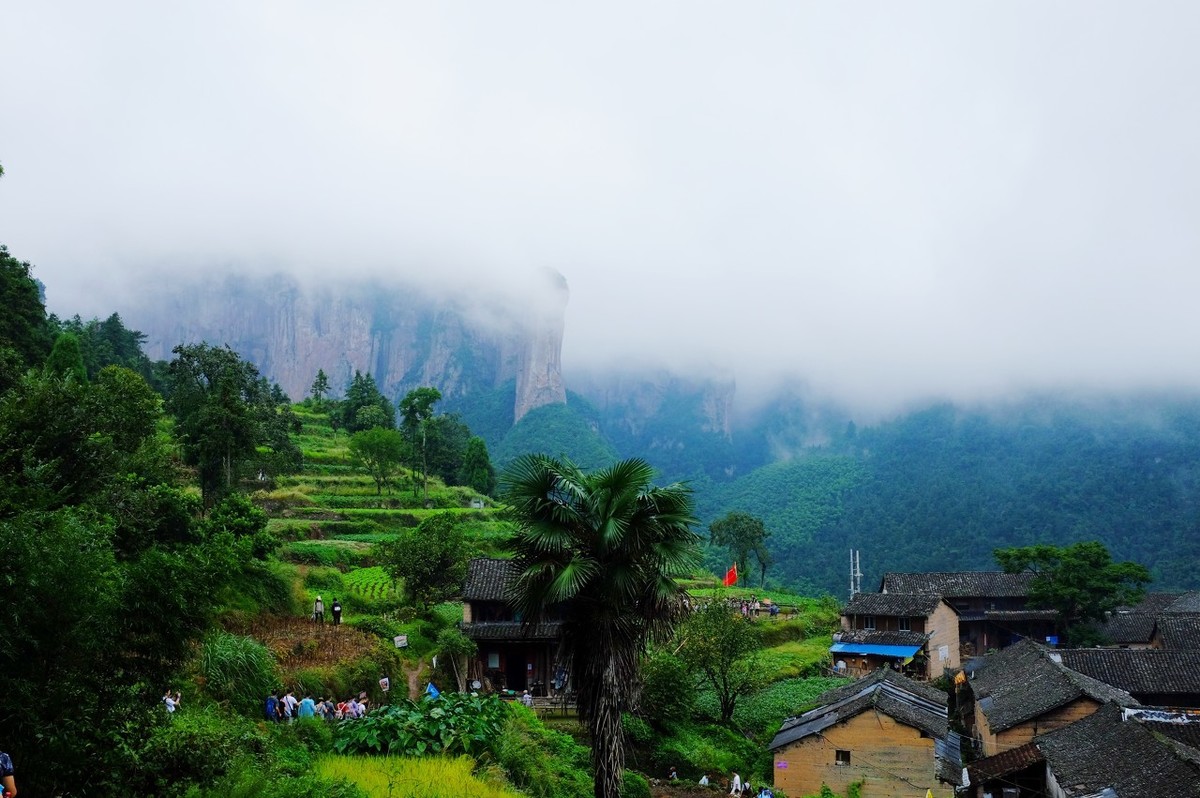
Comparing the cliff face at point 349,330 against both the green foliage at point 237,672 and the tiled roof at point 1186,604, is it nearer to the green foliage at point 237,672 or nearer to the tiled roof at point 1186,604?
the tiled roof at point 1186,604

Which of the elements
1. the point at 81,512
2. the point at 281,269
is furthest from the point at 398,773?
the point at 281,269

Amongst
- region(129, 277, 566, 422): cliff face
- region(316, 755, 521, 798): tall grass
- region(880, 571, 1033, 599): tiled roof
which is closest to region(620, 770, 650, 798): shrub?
region(316, 755, 521, 798): tall grass

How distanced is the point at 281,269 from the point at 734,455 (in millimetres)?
112909

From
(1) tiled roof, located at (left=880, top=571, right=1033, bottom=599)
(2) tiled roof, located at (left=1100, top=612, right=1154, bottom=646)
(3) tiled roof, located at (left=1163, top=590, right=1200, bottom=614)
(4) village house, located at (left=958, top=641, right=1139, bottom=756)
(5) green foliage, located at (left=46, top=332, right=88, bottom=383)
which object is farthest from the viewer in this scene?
(1) tiled roof, located at (left=880, top=571, right=1033, bottom=599)

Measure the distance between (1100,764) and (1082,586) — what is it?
29.7 m

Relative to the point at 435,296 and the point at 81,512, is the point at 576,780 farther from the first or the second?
the point at 435,296

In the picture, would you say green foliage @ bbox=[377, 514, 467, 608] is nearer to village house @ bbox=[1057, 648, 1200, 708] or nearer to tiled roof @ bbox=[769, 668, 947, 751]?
tiled roof @ bbox=[769, 668, 947, 751]

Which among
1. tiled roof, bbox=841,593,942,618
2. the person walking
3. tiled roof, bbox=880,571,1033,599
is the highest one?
the person walking

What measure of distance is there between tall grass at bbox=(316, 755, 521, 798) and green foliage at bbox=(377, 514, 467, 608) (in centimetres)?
2193

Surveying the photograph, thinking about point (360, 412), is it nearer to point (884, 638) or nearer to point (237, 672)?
point (884, 638)

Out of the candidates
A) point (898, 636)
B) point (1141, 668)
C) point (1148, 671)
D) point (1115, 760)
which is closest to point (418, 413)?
point (898, 636)

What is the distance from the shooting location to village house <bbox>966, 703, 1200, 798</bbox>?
61.7ft

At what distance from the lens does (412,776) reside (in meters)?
11.2

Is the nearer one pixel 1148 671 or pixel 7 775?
pixel 7 775
